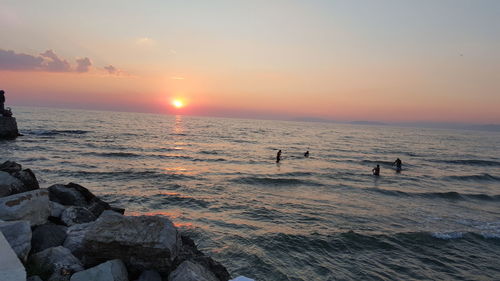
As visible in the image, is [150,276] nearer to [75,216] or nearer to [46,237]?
[46,237]

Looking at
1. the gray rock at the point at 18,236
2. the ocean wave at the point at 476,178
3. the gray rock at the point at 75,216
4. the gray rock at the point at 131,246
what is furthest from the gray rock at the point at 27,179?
the ocean wave at the point at 476,178

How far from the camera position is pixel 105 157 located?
32.0 metres

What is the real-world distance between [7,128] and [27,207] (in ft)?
143

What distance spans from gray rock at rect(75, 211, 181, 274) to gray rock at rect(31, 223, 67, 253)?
3.34 feet

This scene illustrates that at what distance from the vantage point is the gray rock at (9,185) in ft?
27.1

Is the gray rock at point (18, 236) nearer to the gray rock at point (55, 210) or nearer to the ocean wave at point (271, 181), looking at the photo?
the gray rock at point (55, 210)

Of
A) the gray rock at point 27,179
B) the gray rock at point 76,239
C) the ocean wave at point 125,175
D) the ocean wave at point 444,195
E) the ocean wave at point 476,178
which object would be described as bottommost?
the ocean wave at point 476,178

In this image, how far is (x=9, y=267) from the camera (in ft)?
13.7

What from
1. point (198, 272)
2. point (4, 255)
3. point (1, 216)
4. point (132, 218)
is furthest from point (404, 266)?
point (1, 216)

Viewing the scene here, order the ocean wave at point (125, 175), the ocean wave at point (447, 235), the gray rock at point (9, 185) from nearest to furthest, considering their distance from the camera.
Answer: the gray rock at point (9, 185)
the ocean wave at point (447, 235)
the ocean wave at point (125, 175)

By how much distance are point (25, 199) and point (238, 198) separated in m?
12.9

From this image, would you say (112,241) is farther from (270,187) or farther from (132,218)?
(270,187)

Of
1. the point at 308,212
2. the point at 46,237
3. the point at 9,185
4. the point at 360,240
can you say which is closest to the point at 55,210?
the point at 9,185

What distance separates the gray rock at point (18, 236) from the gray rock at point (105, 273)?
1.21 meters
